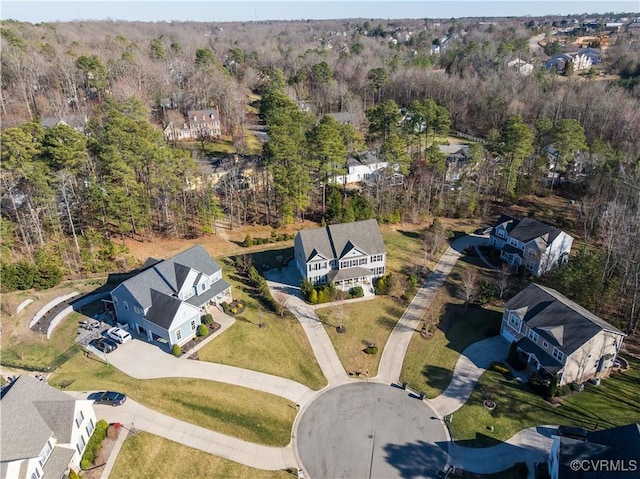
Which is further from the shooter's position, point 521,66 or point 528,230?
point 521,66

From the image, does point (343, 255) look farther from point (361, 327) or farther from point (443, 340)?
point (443, 340)

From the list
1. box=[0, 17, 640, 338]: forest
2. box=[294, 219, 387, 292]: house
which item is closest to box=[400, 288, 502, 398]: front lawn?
box=[294, 219, 387, 292]: house

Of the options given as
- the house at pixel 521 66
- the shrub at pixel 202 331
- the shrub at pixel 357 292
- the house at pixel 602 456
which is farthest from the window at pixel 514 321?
the house at pixel 521 66

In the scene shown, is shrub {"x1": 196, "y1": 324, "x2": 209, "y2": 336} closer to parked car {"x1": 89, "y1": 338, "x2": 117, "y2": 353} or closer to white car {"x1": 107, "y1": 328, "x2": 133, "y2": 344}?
white car {"x1": 107, "y1": 328, "x2": 133, "y2": 344}

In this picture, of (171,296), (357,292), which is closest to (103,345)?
(171,296)

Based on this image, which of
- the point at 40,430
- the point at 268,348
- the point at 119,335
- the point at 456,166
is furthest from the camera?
the point at 456,166

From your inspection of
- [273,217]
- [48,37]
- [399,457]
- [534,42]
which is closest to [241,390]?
[399,457]
